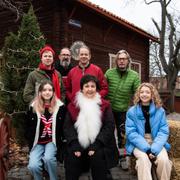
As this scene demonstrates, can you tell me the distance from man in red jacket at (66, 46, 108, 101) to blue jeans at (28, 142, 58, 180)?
988 millimetres

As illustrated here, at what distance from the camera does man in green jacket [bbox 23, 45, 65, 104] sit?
4.57 meters

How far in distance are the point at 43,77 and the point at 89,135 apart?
47.0 inches

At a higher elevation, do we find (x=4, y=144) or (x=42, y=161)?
(x=4, y=144)

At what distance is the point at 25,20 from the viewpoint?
237 inches

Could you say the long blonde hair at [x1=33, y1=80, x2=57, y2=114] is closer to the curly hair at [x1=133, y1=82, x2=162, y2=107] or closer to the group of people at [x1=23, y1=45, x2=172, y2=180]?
the group of people at [x1=23, y1=45, x2=172, y2=180]

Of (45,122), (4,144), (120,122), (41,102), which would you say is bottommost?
(4,144)

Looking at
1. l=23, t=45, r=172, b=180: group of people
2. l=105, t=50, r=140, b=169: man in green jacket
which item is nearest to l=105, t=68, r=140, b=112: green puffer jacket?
l=105, t=50, r=140, b=169: man in green jacket

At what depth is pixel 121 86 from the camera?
A: 500cm

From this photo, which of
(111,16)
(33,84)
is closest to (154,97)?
(33,84)

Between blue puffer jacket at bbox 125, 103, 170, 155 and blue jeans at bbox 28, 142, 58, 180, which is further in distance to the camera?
blue puffer jacket at bbox 125, 103, 170, 155

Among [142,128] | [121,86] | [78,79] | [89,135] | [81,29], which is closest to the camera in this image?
[89,135]

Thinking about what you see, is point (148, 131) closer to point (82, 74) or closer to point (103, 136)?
point (103, 136)

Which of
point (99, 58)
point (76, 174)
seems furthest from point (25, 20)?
point (99, 58)

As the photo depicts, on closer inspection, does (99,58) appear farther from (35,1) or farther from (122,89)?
(122,89)
